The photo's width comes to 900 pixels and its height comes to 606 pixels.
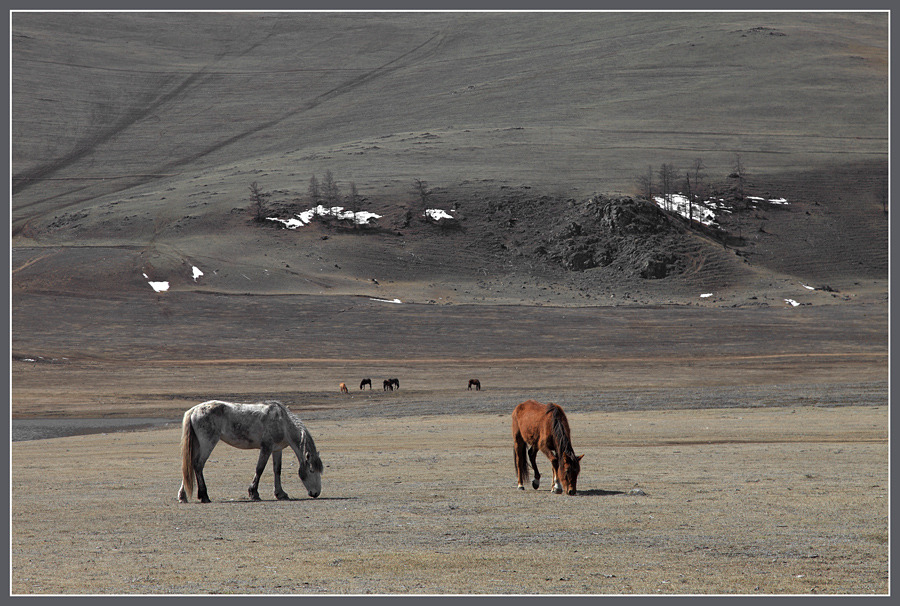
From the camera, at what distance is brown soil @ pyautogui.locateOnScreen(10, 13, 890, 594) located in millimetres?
12977

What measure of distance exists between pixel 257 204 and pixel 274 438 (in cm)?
11476

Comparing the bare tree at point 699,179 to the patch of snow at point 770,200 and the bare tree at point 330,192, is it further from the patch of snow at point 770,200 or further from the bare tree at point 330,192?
the bare tree at point 330,192

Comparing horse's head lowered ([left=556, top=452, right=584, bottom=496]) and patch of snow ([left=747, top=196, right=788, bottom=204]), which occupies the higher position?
patch of snow ([left=747, top=196, right=788, bottom=204])

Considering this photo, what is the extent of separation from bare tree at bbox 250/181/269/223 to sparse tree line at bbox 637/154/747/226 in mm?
50109

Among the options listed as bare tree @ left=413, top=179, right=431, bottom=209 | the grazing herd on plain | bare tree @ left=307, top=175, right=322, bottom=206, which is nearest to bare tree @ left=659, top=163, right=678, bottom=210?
bare tree @ left=413, top=179, right=431, bottom=209

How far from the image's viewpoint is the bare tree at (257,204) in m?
126

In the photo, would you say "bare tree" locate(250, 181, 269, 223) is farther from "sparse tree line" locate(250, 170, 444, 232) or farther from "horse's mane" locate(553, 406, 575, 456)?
"horse's mane" locate(553, 406, 575, 456)

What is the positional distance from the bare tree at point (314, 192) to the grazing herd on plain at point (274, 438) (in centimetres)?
11432

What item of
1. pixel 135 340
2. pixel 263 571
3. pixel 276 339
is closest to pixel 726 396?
pixel 263 571

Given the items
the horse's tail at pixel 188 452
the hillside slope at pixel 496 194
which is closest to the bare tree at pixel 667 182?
the hillside slope at pixel 496 194

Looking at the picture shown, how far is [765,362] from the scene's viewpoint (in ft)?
204

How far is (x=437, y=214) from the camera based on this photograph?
130m

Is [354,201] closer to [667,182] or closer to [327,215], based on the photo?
[327,215]

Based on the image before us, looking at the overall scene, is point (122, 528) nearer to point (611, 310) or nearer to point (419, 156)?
point (611, 310)
